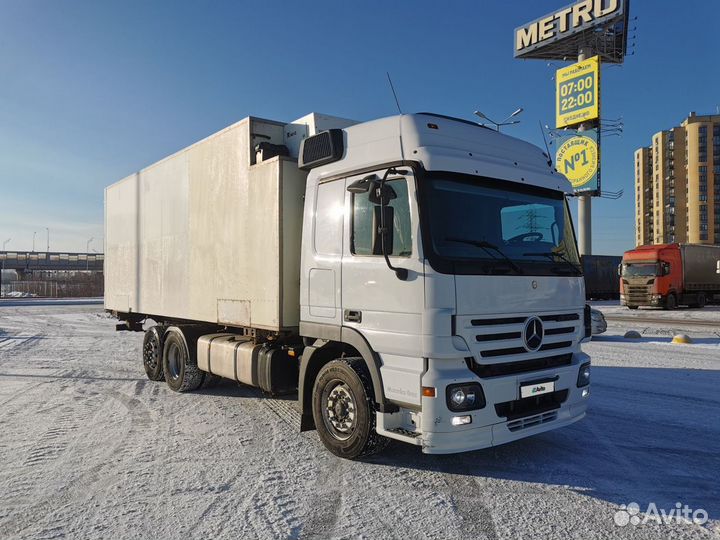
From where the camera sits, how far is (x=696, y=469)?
4.79 m

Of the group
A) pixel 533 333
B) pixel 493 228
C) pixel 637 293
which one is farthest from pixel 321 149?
pixel 637 293

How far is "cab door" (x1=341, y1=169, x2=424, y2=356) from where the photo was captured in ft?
14.4

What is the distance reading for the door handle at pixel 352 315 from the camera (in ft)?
16.1

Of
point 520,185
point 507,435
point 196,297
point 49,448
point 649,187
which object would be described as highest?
point 649,187

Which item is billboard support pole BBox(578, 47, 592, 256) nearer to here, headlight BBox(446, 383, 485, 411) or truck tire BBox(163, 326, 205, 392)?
truck tire BBox(163, 326, 205, 392)

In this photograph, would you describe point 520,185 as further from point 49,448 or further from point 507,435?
point 49,448

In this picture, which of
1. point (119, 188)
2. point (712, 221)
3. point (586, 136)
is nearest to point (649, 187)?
point (712, 221)

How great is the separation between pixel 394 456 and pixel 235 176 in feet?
12.9

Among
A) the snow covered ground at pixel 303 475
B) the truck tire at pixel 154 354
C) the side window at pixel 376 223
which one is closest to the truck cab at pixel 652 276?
the snow covered ground at pixel 303 475

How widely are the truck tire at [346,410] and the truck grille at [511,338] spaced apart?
1085 mm

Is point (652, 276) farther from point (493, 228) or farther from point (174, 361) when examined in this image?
point (493, 228)

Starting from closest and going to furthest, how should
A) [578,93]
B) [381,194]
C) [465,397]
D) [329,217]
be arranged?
[465,397], [381,194], [329,217], [578,93]

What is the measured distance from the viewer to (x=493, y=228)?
4.70m

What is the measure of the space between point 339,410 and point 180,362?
4.05 metres
